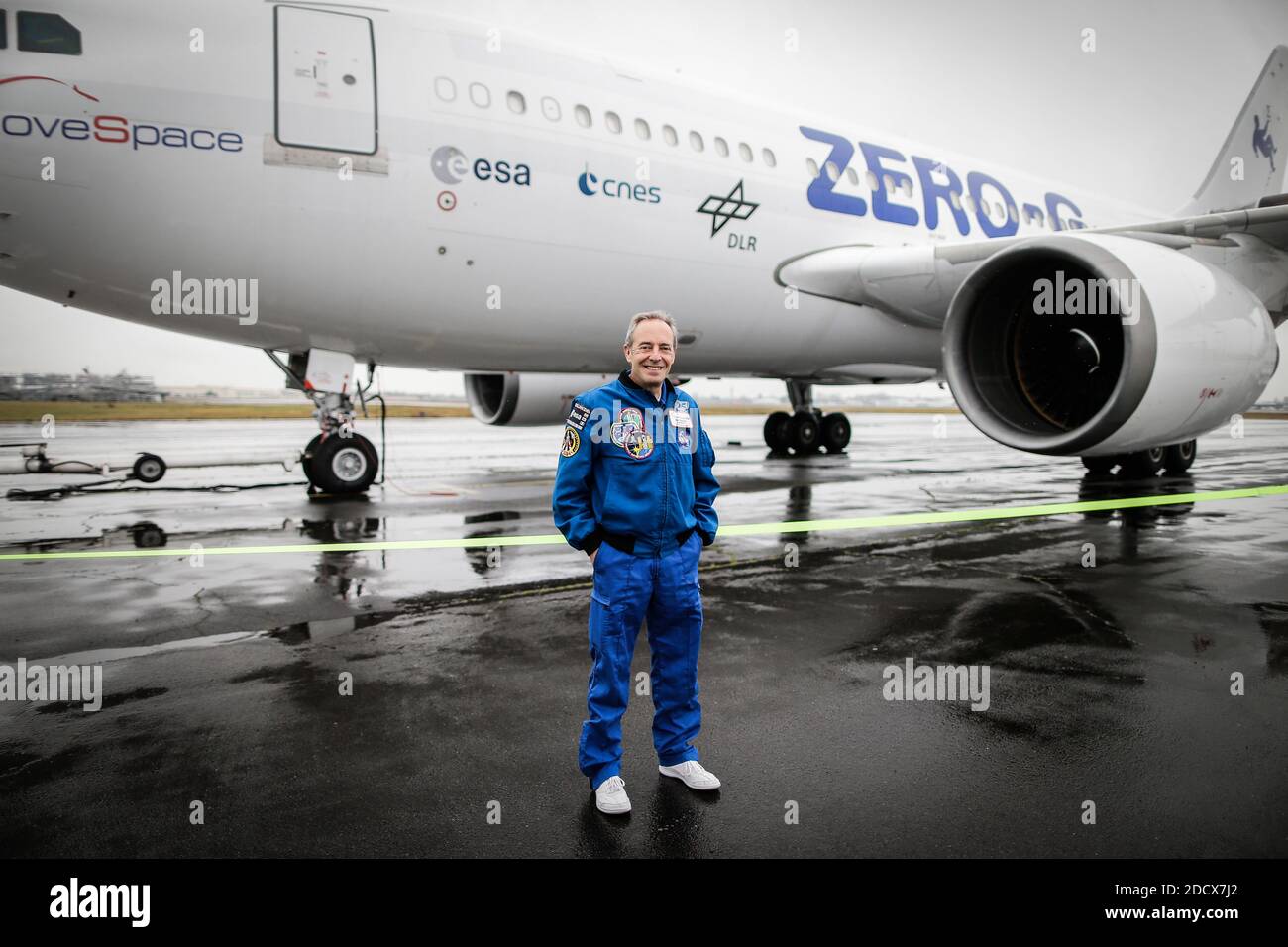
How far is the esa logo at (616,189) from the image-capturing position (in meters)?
7.50

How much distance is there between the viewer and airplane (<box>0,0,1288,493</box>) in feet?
18.5

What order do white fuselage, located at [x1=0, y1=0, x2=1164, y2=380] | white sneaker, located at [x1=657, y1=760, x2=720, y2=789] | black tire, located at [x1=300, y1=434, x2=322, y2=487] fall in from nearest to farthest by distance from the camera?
white sneaker, located at [x1=657, y1=760, x2=720, y2=789] → white fuselage, located at [x1=0, y1=0, x2=1164, y2=380] → black tire, located at [x1=300, y1=434, x2=322, y2=487]

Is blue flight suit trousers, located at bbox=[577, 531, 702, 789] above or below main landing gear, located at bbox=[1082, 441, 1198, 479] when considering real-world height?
below

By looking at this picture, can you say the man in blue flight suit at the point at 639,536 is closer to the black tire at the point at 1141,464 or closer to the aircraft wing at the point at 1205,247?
the aircraft wing at the point at 1205,247

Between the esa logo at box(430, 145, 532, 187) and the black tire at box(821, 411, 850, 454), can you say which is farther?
the black tire at box(821, 411, 850, 454)

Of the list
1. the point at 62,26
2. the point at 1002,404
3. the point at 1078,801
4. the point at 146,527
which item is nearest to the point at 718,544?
the point at 1002,404

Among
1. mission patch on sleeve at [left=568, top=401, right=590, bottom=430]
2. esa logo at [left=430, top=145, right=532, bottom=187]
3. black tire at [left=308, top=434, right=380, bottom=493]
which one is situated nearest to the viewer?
mission patch on sleeve at [left=568, top=401, right=590, bottom=430]

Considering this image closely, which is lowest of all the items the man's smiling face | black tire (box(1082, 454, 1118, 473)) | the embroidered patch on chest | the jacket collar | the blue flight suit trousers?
the blue flight suit trousers

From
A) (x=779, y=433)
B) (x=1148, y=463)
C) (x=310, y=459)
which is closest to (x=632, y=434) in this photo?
(x=310, y=459)

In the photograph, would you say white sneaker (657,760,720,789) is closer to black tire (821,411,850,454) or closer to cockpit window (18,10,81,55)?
cockpit window (18,10,81,55)

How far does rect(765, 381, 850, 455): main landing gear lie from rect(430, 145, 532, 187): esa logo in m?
9.73

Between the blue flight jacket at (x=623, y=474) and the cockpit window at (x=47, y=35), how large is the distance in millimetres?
5675
